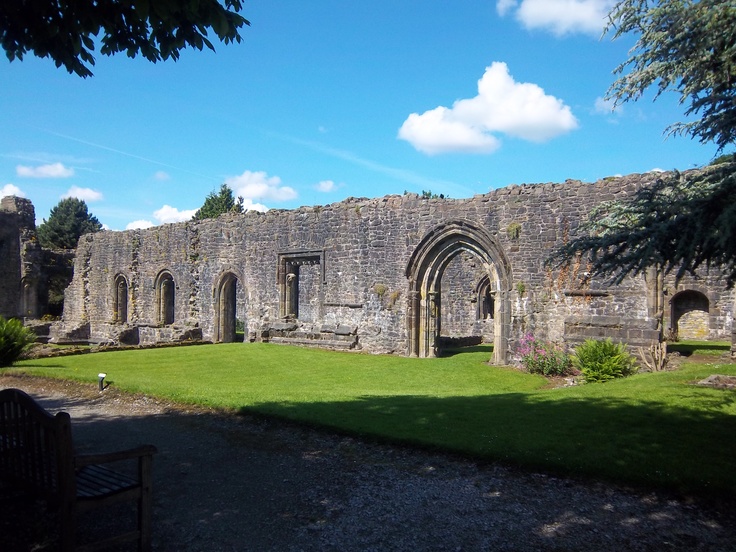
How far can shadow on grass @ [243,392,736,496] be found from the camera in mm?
5227

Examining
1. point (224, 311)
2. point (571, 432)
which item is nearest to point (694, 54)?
point (571, 432)

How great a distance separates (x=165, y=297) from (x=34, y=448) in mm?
22882

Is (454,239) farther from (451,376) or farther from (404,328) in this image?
(451,376)

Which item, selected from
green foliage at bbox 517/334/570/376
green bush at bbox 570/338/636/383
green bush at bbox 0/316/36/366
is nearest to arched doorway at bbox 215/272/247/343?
green bush at bbox 0/316/36/366

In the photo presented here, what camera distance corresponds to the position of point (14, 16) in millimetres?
4781

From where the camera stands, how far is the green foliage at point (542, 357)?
42.2 feet

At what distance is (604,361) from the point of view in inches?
448

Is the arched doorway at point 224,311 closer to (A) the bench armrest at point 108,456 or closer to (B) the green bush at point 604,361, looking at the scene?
(B) the green bush at point 604,361

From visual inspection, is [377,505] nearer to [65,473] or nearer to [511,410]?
[65,473]

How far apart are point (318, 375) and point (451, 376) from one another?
3.02 meters

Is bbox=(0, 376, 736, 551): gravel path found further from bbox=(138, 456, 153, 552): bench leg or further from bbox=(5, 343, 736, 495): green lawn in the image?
bbox=(5, 343, 736, 495): green lawn

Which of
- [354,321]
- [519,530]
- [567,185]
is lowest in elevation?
[519,530]


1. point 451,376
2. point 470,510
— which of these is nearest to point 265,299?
point 451,376

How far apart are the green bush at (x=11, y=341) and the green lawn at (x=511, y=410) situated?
0.49 meters
